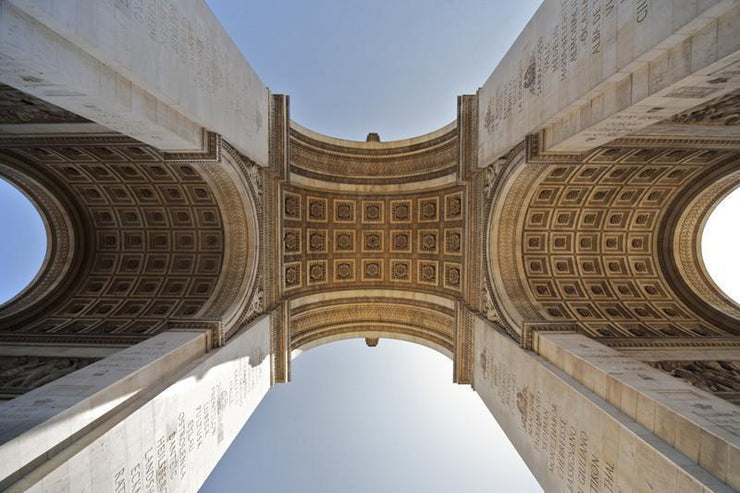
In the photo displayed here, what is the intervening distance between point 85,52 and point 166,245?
13.0 metres

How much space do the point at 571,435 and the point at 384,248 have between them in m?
14.2

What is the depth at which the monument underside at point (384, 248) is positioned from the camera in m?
7.19

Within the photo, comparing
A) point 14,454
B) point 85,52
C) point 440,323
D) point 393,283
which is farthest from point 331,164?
point 14,454

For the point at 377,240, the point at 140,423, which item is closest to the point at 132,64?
the point at 140,423

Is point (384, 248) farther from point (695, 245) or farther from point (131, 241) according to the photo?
point (695, 245)

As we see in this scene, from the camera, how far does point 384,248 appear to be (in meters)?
22.5

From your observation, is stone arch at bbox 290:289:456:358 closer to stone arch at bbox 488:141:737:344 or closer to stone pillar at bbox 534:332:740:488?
stone arch at bbox 488:141:737:344

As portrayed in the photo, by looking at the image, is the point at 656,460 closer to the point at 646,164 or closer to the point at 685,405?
the point at 685,405

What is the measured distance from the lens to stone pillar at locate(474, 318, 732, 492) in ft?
23.3

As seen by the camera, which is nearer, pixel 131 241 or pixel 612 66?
pixel 612 66

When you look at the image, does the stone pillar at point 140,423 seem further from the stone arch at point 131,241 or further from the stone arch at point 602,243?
the stone arch at point 602,243

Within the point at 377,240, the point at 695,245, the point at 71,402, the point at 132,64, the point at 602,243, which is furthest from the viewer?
the point at 377,240

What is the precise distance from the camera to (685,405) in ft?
24.9

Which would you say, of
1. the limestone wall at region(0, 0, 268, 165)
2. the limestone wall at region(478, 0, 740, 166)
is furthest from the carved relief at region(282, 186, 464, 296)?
the limestone wall at region(0, 0, 268, 165)
